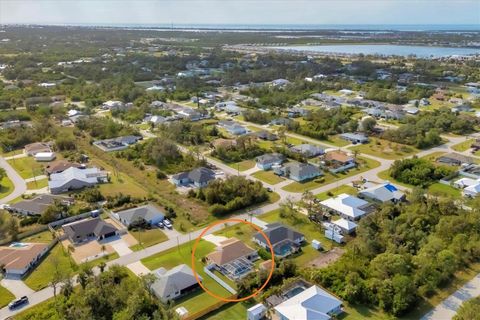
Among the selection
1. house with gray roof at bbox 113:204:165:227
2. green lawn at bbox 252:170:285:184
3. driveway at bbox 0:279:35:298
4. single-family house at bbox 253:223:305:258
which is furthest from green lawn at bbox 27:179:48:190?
single-family house at bbox 253:223:305:258

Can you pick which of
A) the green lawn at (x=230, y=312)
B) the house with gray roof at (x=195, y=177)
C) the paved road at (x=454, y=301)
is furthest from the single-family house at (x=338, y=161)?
the green lawn at (x=230, y=312)

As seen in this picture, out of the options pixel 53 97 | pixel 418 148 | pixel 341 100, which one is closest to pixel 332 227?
pixel 418 148

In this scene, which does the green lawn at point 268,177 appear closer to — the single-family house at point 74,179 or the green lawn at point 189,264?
the green lawn at point 189,264

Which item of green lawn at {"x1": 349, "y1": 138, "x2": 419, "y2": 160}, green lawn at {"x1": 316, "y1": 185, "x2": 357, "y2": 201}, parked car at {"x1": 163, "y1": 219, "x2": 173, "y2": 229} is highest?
green lawn at {"x1": 349, "y1": 138, "x2": 419, "y2": 160}

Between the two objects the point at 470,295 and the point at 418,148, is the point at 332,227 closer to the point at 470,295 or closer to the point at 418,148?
the point at 470,295

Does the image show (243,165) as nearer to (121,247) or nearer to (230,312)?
(121,247)

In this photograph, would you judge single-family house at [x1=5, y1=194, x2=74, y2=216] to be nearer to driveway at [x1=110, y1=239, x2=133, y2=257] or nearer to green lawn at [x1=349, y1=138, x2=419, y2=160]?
driveway at [x1=110, y1=239, x2=133, y2=257]
